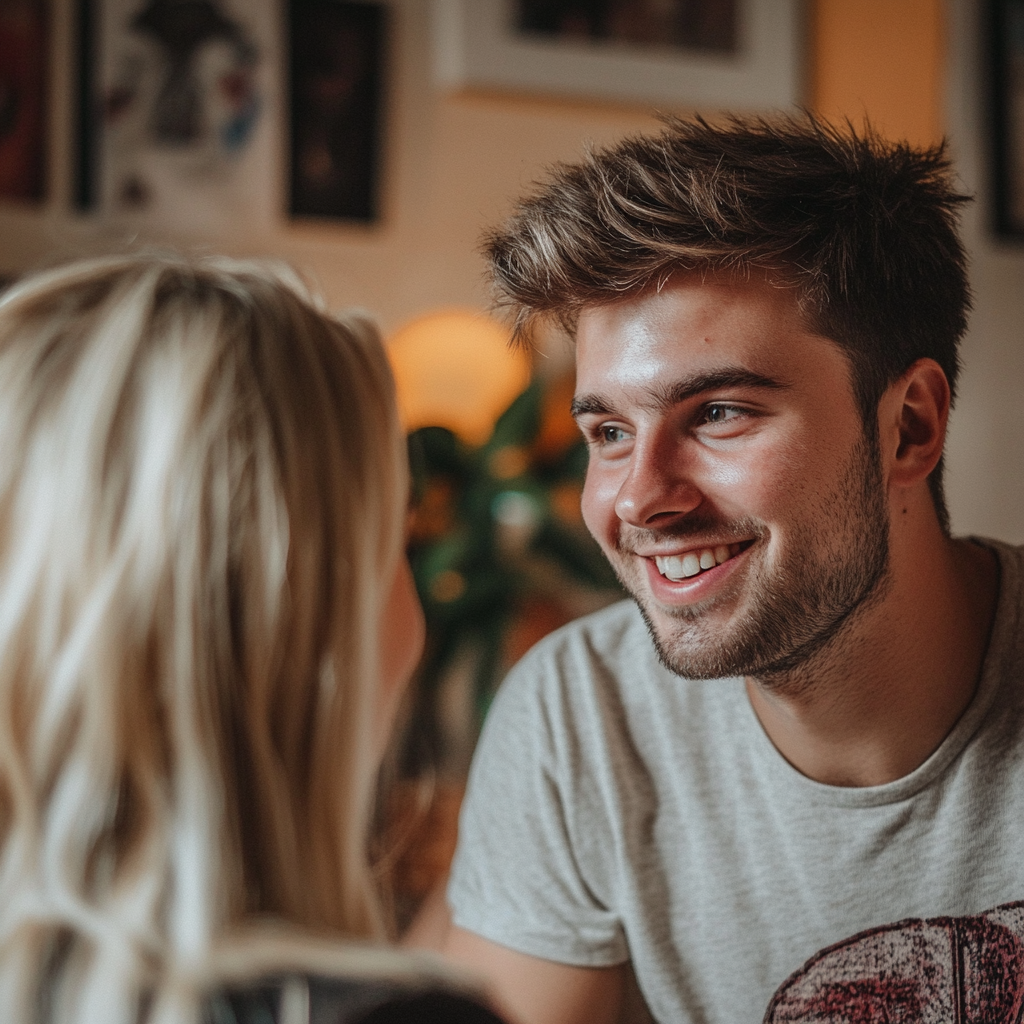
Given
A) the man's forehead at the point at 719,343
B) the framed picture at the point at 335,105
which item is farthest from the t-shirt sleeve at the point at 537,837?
the framed picture at the point at 335,105

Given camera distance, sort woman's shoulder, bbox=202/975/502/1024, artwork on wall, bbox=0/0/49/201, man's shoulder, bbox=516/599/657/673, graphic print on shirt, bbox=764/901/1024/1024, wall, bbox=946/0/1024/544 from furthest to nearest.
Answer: wall, bbox=946/0/1024/544, artwork on wall, bbox=0/0/49/201, man's shoulder, bbox=516/599/657/673, graphic print on shirt, bbox=764/901/1024/1024, woman's shoulder, bbox=202/975/502/1024

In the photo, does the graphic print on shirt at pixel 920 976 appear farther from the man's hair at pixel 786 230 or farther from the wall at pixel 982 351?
the wall at pixel 982 351

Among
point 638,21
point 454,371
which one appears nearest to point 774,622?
point 454,371

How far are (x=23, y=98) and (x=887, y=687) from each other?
71.7 inches

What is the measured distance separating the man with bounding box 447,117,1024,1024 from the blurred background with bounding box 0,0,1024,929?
0.83 m

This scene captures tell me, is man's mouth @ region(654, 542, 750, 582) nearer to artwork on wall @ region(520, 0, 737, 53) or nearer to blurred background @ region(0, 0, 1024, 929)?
blurred background @ region(0, 0, 1024, 929)

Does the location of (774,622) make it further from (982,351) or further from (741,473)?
(982,351)

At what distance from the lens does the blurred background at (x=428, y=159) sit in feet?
7.17

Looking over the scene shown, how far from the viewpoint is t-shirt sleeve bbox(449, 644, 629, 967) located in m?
1.17

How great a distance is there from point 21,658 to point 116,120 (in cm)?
179

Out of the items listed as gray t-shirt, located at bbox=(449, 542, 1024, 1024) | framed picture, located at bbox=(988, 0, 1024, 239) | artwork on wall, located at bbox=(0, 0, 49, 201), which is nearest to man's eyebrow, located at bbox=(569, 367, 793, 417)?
gray t-shirt, located at bbox=(449, 542, 1024, 1024)

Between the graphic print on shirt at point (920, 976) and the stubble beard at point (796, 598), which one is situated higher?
the stubble beard at point (796, 598)

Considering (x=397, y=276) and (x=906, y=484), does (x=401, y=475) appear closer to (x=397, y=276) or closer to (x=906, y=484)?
(x=906, y=484)

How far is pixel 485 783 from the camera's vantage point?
1296 millimetres
